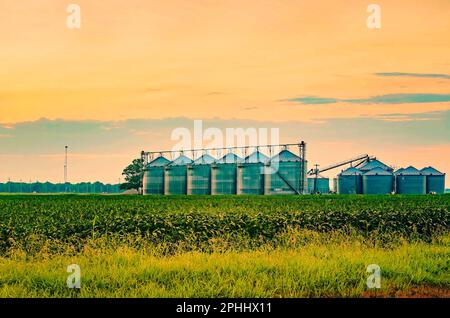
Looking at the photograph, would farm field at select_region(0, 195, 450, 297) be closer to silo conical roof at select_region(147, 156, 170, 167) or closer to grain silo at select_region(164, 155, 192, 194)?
grain silo at select_region(164, 155, 192, 194)

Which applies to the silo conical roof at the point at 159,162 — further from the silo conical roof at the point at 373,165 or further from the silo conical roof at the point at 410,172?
the silo conical roof at the point at 410,172

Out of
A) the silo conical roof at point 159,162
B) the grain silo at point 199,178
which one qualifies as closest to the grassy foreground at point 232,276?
the grain silo at point 199,178

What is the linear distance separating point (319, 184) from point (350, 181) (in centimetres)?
1474

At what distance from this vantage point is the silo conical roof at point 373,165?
86.8 m

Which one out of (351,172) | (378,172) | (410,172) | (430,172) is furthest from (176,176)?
(430,172)

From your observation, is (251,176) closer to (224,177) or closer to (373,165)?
(224,177)

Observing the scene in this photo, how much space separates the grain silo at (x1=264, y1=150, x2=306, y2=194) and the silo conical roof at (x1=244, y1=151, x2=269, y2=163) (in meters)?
2.37

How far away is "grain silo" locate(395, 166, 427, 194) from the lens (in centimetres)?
8431

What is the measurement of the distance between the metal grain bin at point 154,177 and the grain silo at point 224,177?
941cm

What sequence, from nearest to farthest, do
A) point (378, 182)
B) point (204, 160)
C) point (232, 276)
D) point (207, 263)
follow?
point (232, 276) < point (207, 263) < point (204, 160) < point (378, 182)

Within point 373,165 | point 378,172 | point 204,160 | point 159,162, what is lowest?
point 378,172

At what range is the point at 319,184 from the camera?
10075cm
